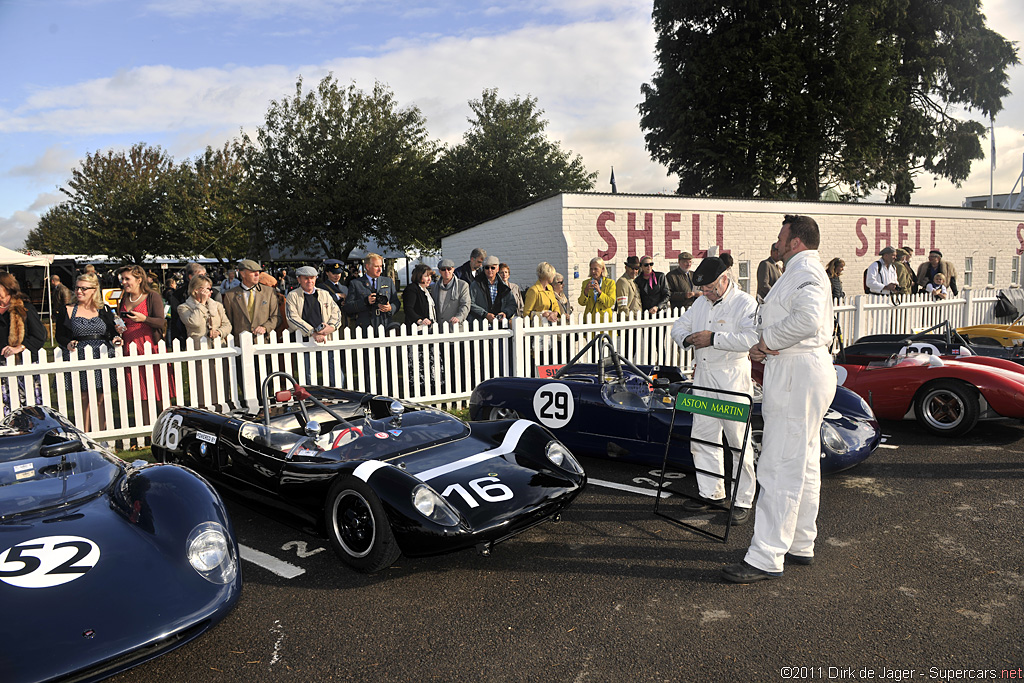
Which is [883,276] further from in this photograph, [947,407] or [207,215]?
[207,215]

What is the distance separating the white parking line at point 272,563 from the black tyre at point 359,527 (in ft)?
0.93

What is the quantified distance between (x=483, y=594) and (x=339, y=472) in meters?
1.04

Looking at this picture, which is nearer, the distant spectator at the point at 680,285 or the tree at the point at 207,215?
the distant spectator at the point at 680,285

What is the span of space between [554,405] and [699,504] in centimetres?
153

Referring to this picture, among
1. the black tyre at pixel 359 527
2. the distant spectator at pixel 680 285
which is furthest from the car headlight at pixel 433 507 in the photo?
the distant spectator at pixel 680 285

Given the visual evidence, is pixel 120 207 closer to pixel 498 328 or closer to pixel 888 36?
pixel 498 328

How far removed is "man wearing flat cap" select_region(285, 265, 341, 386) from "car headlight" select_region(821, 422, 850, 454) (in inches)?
203

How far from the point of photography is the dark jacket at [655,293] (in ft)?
34.7

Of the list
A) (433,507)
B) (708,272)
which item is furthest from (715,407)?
(433,507)

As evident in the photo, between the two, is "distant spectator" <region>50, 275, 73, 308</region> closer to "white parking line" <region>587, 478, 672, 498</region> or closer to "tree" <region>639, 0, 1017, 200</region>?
"white parking line" <region>587, 478, 672, 498</region>

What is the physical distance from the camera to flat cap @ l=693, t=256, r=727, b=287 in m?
4.53

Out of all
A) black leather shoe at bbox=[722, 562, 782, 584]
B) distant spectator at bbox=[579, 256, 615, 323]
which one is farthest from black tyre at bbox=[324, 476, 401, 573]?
distant spectator at bbox=[579, 256, 615, 323]

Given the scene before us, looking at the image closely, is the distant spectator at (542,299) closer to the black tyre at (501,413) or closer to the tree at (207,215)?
the black tyre at (501,413)

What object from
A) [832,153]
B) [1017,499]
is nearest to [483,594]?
[1017,499]
